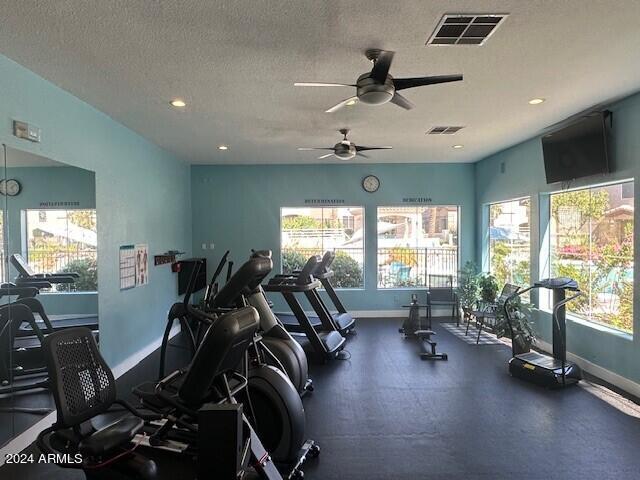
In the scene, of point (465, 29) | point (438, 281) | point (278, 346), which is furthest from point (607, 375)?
point (465, 29)

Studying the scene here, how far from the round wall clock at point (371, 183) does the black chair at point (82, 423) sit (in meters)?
5.85

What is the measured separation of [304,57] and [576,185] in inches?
147

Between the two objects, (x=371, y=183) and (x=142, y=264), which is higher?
(x=371, y=183)

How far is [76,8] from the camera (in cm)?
223

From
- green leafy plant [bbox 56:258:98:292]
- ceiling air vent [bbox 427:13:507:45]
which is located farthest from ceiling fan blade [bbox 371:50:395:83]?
green leafy plant [bbox 56:258:98:292]

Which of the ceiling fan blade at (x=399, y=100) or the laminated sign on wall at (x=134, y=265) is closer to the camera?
the ceiling fan blade at (x=399, y=100)

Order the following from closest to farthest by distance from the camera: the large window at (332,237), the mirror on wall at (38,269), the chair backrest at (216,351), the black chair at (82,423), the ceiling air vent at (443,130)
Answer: the chair backrest at (216,351) < the black chair at (82,423) < the mirror on wall at (38,269) < the ceiling air vent at (443,130) < the large window at (332,237)

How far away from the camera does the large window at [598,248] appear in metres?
4.08

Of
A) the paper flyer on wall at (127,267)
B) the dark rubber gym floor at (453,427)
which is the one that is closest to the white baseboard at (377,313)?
the dark rubber gym floor at (453,427)

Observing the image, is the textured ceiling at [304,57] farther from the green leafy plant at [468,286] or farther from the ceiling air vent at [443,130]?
the green leafy plant at [468,286]

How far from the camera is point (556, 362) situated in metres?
4.17

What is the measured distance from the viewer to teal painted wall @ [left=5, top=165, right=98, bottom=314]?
3.05m

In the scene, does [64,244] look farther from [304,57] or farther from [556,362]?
[556,362]

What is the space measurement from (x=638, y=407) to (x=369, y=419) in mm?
2485
